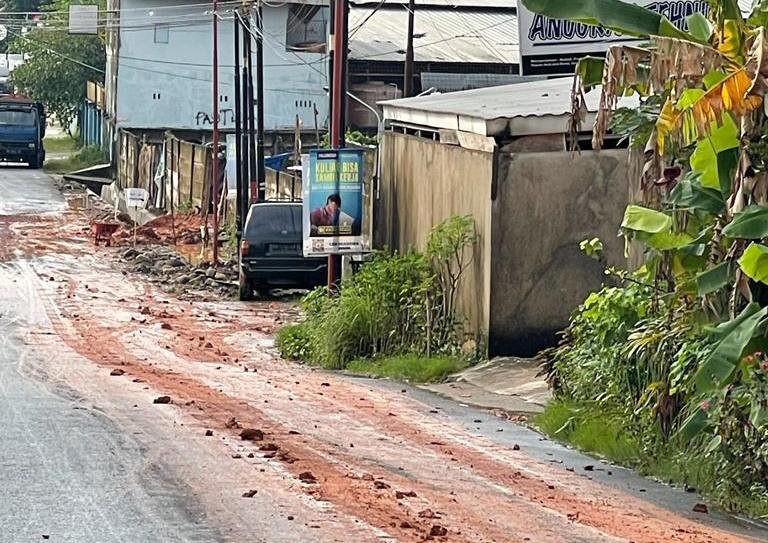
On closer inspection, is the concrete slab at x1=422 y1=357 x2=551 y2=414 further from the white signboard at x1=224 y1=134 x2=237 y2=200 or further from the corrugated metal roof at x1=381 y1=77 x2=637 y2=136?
the white signboard at x1=224 y1=134 x2=237 y2=200

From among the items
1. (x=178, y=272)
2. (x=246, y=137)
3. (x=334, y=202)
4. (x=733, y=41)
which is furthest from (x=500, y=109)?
(x=246, y=137)

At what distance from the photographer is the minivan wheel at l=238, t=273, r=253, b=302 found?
28.4m

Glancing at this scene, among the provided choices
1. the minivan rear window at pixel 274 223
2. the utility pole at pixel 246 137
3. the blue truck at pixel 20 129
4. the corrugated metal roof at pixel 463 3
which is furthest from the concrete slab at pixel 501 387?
the blue truck at pixel 20 129

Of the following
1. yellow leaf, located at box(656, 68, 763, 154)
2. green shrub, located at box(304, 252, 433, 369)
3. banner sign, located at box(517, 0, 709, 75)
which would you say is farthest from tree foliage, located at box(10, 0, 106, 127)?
yellow leaf, located at box(656, 68, 763, 154)

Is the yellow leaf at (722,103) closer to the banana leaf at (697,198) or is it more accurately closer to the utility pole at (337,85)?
the banana leaf at (697,198)

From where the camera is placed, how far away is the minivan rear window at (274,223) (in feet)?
91.1

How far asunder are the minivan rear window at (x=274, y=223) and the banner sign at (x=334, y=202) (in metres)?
6.08

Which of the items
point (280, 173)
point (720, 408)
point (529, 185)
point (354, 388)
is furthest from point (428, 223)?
point (280, 173)

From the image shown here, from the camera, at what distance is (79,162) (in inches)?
2803

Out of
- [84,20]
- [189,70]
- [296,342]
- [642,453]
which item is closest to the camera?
[642,453]

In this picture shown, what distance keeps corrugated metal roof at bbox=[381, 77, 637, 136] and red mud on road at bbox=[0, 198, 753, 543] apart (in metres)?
3.58

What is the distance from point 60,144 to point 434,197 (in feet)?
231

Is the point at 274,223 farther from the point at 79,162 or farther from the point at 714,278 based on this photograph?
the point at 79,162

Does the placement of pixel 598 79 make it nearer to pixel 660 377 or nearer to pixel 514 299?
pixel 660 377
